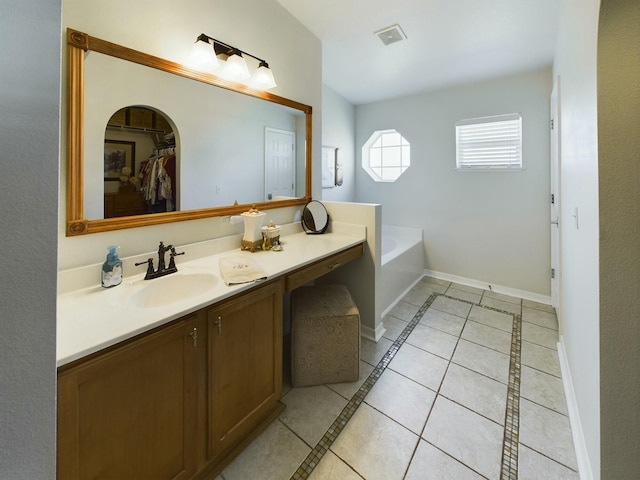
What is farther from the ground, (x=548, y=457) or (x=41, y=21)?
(x=41, y=21)

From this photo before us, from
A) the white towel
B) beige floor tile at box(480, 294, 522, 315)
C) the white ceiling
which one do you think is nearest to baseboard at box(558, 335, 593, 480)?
beige floor tile at box(480, 294, 522, 315)

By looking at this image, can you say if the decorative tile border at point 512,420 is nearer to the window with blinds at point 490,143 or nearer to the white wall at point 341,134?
the window with blinds at point 490,143

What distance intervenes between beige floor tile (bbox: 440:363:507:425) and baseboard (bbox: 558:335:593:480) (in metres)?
0.30

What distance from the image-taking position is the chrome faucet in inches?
53.6

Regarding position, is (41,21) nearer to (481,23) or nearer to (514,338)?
(481,23)

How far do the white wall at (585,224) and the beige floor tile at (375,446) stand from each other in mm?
715

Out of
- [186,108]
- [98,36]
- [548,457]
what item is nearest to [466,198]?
[548,457]

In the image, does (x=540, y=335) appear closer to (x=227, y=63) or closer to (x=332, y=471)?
(x=332, y=471)

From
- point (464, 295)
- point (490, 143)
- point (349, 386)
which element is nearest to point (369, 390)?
point (349, 386)

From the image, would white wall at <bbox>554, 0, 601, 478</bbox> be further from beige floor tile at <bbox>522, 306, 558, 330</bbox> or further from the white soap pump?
the white soap pump

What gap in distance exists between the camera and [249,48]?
1.88 metres

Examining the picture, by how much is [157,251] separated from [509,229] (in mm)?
3397

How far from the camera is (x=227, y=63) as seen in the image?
1.69 m

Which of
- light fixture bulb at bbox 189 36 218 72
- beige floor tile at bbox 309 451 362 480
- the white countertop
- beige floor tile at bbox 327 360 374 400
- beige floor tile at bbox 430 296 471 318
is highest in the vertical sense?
light fixture bulb at bbox 189 36 218 72
